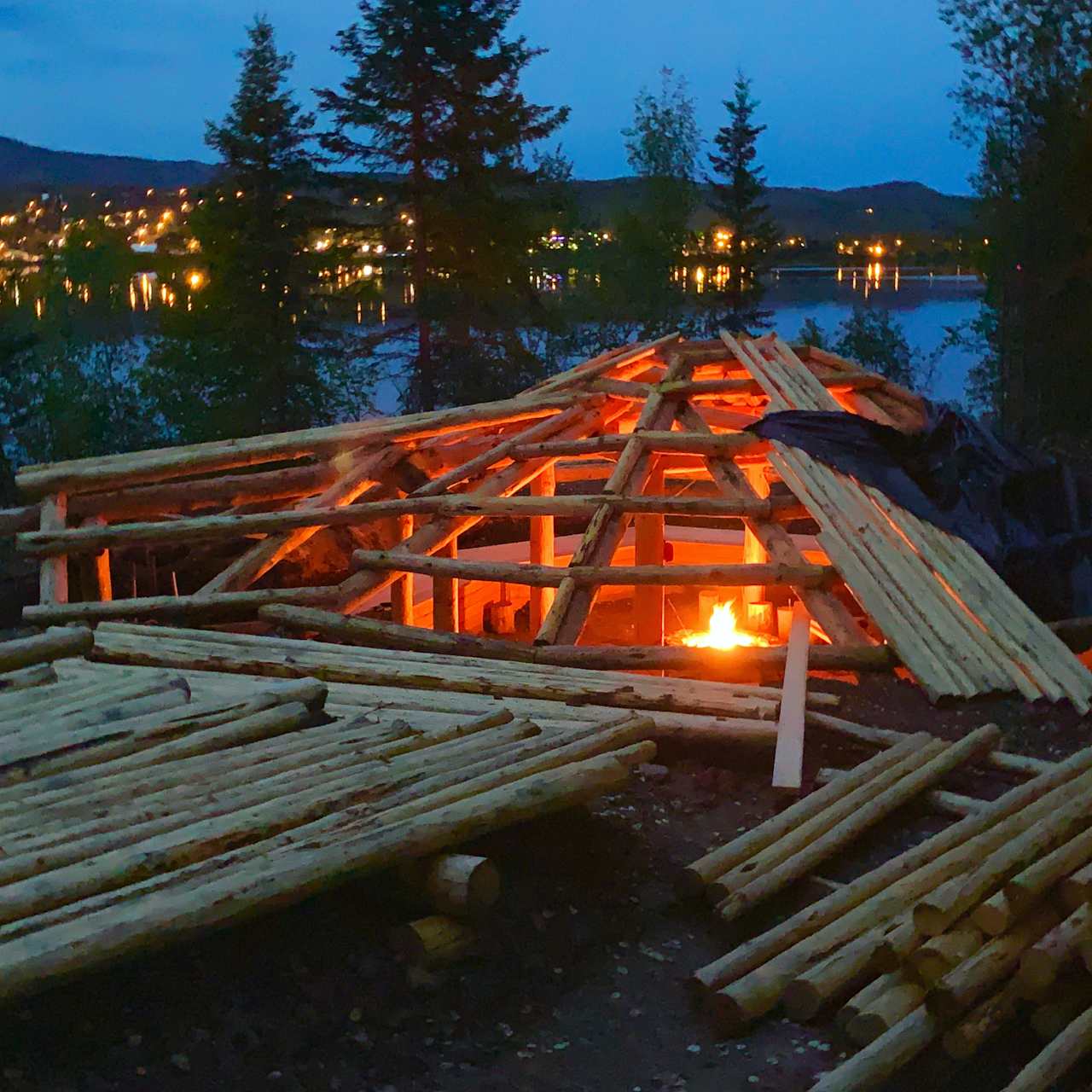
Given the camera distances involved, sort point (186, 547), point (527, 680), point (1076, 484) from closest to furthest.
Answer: point (527, 680) < point (1076, 484) < point (186, 547)

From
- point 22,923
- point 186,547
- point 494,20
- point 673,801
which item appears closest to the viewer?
point 22,923

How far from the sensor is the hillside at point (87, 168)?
1245 inches

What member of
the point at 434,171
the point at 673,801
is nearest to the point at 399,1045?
the point at 673,801

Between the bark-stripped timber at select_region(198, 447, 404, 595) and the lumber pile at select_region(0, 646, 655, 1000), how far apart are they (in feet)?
10.1

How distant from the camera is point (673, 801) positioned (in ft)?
18.1

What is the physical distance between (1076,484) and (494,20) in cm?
1242

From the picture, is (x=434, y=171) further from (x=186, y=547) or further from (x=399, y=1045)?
(x=399, y=1045)

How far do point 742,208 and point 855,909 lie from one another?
23448mm

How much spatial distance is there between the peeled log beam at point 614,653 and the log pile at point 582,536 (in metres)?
0.02

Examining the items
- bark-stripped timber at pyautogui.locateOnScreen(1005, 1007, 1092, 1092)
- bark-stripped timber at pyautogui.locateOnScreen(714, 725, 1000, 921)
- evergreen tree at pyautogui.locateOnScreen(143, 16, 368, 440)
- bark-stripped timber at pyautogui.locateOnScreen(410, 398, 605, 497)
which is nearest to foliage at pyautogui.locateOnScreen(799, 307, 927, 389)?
evergreen tree at pyautogui.locateOnScreen(143, 16, 368, 440)

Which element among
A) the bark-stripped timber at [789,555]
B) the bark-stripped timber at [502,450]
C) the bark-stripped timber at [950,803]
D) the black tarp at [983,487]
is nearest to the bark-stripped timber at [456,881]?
the bark-stripped timber at [950,803]

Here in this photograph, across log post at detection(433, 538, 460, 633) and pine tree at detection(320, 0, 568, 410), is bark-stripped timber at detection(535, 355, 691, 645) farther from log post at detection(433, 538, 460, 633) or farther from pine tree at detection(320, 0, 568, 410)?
pine tree at detection(320, 0, 568, 410)

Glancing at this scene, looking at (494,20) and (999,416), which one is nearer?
(494,20)

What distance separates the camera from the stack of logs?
3.47 meters
